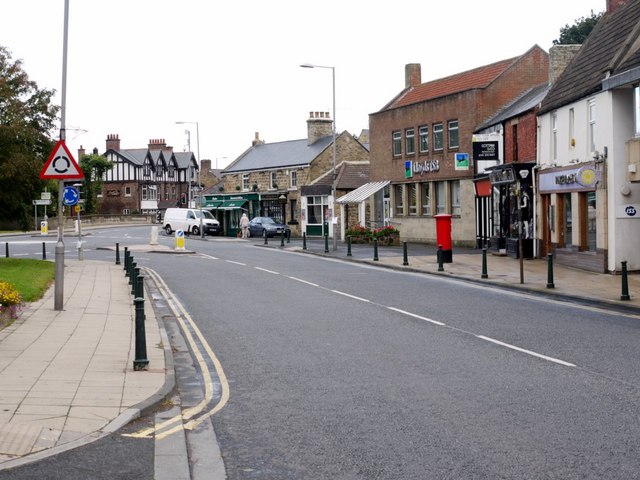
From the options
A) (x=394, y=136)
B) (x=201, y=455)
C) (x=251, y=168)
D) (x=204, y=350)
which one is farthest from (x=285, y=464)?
(x=251, y=168)

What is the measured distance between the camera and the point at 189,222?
7162cm

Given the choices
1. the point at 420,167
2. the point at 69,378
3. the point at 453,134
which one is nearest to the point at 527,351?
the point at 69,378

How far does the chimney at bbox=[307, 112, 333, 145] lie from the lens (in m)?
69.9

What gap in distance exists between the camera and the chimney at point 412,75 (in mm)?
56531

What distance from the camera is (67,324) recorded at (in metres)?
15.2

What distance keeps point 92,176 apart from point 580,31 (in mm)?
63960

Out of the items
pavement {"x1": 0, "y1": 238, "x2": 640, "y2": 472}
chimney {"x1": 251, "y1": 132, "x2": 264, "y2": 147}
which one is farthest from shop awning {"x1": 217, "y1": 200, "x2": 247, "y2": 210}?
pavement {"x1": 0, "y1": 238, "x2": 640, "y2": 472}

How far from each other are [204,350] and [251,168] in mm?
62571

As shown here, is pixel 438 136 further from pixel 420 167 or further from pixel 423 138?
pixel 420 167

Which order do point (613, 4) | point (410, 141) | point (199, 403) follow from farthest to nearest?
1. point (410, 141)
2. point (613, 4)
3. point (199, 403)

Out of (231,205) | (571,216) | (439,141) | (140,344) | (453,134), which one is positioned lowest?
(140,344)

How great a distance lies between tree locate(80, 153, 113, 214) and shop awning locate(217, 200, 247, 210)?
3280 centimetres

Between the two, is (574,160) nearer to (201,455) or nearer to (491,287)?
(491,287)

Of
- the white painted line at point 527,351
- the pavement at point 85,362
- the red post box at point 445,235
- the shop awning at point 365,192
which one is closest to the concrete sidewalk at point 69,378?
the pavement at point 85,362
